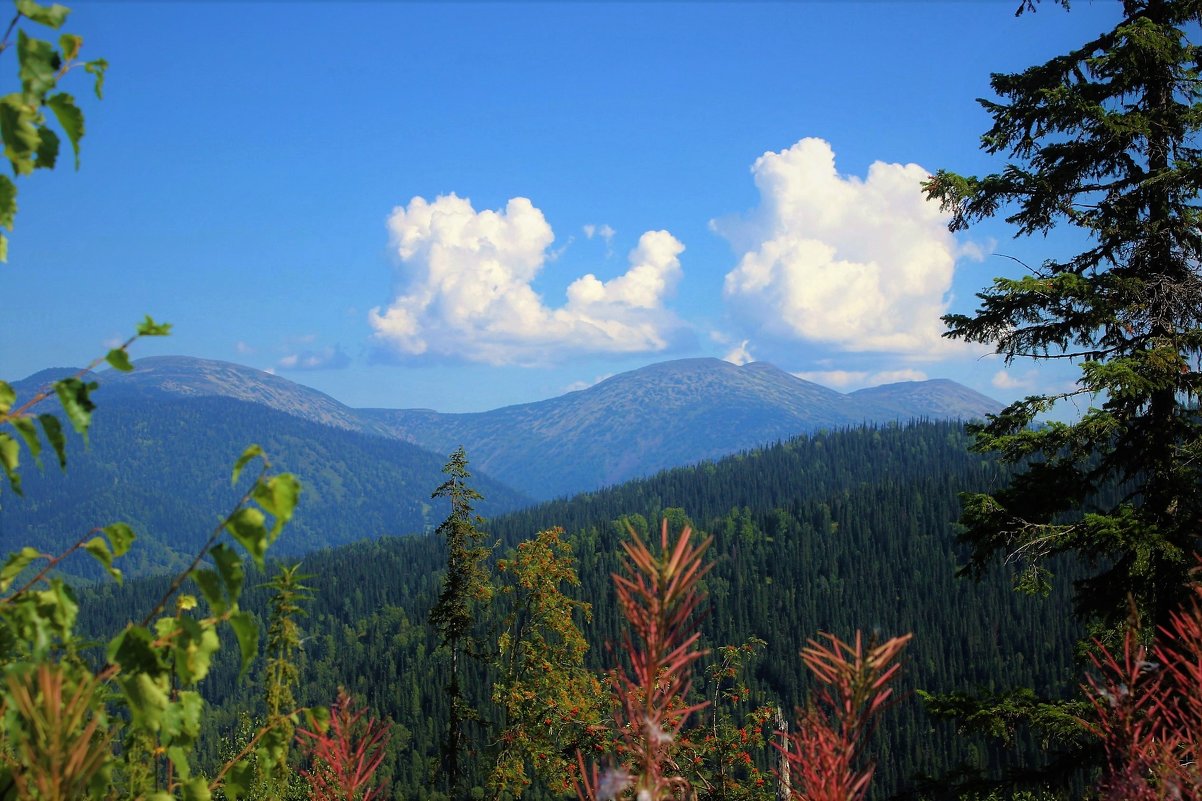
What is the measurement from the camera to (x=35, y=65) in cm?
241

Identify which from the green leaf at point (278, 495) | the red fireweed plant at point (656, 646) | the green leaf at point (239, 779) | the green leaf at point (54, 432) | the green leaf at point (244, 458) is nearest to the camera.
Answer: the red fireweed plant at point (656, 646)

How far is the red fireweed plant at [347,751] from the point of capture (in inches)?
122

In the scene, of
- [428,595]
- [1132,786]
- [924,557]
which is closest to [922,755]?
[924,557]

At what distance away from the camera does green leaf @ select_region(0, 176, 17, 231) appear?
2.57m

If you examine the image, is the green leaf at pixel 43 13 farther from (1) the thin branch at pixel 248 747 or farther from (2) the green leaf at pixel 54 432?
(1) the thin branch at pixel 248 747

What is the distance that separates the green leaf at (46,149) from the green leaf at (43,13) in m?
0.32

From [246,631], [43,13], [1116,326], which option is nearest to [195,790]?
[246,631]

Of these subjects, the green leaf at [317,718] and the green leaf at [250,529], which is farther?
the green leaf at [317,718]

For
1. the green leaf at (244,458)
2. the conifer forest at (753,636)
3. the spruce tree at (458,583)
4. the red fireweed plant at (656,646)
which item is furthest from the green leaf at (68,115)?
the spruce tree at (458,583)

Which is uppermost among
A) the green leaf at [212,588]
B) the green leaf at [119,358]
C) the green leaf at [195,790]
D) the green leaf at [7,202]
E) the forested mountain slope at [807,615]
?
the green leaf at [7,202]

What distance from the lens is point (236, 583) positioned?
231 cm

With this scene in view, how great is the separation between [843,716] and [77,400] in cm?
241

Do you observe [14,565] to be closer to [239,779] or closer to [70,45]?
[239,779]

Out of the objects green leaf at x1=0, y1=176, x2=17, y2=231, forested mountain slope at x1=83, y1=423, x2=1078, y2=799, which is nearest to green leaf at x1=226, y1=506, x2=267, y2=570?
green leaf at x1=0, y1=176, x2=17, y2=231
